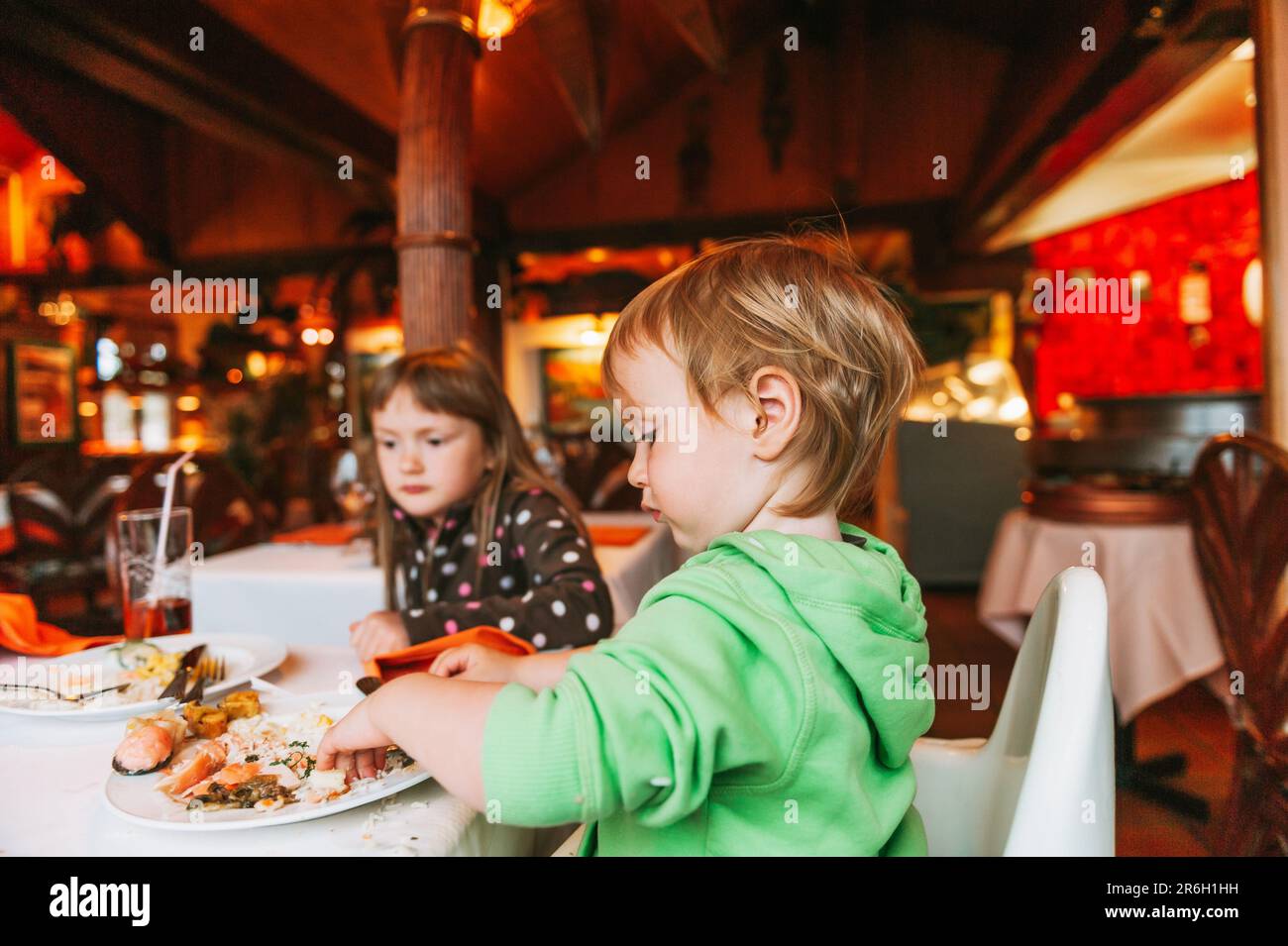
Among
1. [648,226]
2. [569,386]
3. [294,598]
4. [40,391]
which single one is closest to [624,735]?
[294,598]

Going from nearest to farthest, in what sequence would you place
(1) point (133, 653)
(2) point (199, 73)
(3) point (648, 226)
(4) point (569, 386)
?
(1) point (133, 653) < (2) point (199, 73) < (3) point (648, 226) < (4) point (569, 386)

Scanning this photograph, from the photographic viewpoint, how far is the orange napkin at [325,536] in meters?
1.92

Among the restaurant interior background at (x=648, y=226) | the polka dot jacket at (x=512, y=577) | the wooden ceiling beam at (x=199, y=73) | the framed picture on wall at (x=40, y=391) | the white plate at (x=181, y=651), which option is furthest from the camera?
the framed picture on wall at (x=40, y=391)

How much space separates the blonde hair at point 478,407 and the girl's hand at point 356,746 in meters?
0.72

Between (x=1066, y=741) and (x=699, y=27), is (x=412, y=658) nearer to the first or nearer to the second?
(x=1066, y=741)

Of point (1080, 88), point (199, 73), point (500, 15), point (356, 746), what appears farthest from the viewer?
point (1080, 88)

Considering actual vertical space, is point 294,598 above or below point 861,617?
below

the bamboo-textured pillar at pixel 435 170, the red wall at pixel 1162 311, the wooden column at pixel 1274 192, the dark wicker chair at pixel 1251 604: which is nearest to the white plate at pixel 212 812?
the bamboo-textured pillar at pixel 435 170

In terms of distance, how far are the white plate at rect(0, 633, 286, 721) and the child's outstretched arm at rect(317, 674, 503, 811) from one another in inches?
10.9

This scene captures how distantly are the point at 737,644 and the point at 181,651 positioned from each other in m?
0.71

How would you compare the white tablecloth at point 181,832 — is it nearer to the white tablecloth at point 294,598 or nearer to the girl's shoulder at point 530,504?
the girl's shoulder at point 530,504

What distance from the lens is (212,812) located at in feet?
1.70
